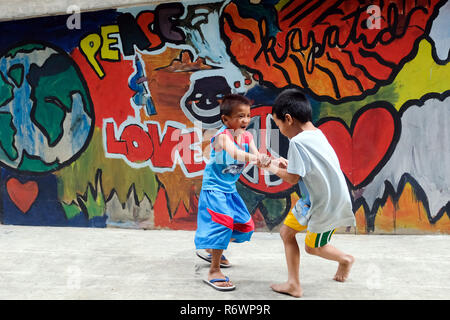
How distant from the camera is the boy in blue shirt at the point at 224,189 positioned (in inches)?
123

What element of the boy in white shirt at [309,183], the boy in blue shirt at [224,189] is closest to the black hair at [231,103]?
the boy in blue shirt at [224,189]

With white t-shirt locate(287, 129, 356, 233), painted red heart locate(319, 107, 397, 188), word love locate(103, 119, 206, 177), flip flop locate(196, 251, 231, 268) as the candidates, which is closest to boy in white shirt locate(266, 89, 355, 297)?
white t-shirt locate(287, 129, 356, 233)

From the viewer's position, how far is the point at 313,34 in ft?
15.7

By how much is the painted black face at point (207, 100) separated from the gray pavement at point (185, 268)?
149cm

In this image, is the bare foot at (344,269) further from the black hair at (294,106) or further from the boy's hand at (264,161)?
the black hair at (294,106)

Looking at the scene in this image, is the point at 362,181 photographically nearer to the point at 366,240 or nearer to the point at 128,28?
the point at 366,240

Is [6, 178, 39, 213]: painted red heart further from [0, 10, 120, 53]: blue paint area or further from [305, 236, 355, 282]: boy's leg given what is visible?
[305, 236, 355, 282]: boy's leg

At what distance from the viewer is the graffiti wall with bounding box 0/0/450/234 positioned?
15.3 ft

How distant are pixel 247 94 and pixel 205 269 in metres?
2.32

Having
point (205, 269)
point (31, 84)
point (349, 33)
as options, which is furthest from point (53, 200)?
point (349, 33)

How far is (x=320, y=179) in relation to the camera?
2783 millimetres

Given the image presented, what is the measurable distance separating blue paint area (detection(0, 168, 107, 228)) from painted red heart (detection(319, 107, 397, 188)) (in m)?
3.21

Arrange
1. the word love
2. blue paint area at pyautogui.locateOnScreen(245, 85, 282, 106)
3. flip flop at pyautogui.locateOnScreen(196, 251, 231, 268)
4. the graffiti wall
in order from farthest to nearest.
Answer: the word love → blue paint area at pyautogui.locateOnScreen(245, 85, 282, 106) → the graffiti wall → flip flop at pyautogui.locateOnScreen(196, 251, 231, 268)

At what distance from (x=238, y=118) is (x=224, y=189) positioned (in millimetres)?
591
